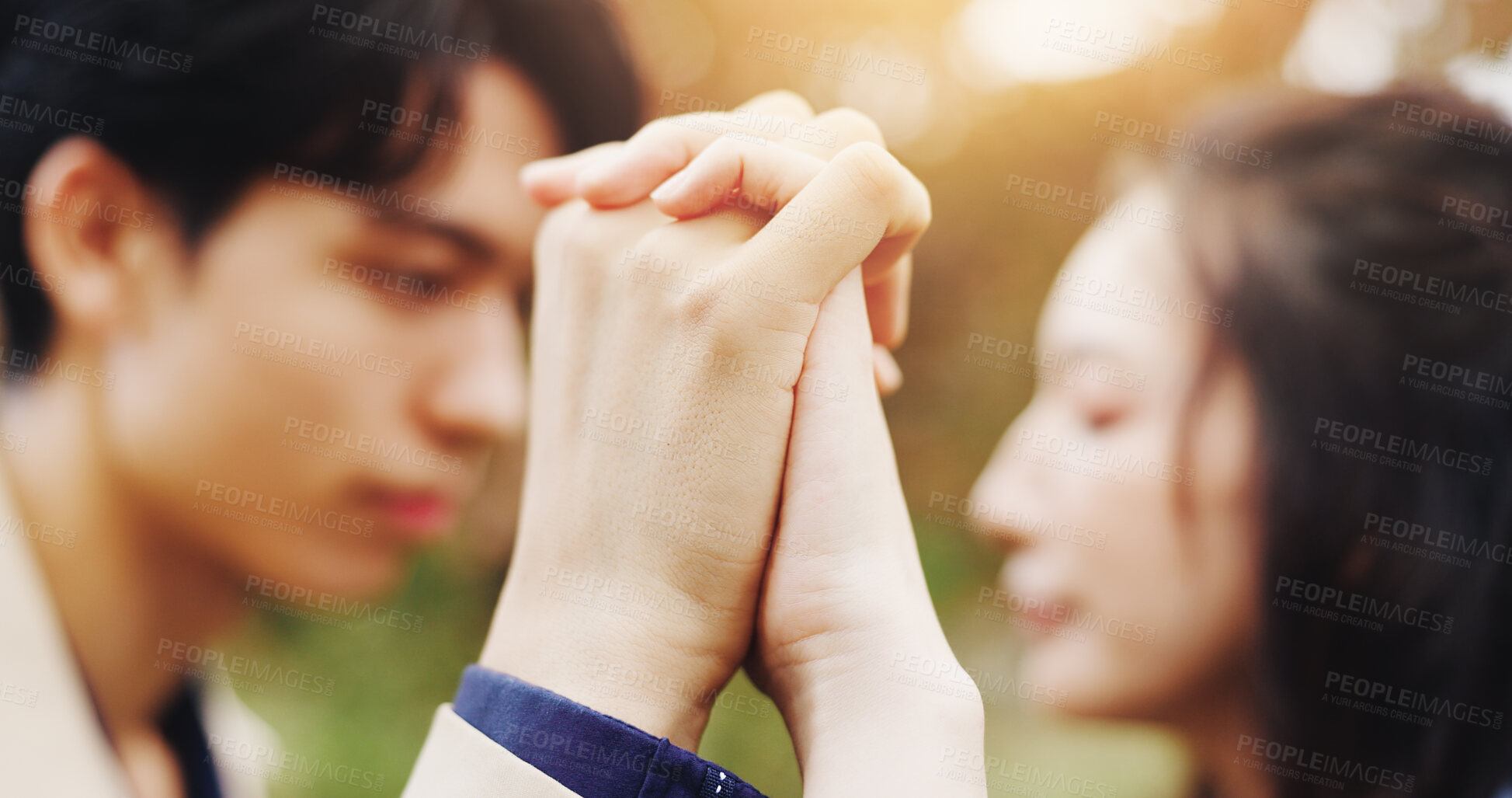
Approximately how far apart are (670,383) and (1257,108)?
1.30 metres

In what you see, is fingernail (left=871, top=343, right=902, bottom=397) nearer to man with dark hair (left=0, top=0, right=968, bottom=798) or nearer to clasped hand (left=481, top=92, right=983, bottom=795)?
man with dark hair (left=0, top=0, right=968, bottom=798)

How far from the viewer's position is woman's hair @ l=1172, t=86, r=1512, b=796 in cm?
133

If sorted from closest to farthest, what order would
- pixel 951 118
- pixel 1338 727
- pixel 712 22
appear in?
1. pixel 1338 727
2. pixel 712 22
3. pixel 951 118

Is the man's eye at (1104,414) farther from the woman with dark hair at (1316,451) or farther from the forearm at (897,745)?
the forearm at (897,745)

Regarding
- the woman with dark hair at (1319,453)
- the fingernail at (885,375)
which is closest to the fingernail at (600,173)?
the fingernail at (885,375)

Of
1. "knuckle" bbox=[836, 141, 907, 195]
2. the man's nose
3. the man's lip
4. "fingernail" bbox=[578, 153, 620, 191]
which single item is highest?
"knuckle" bbox=[836, 141, 907, 195]

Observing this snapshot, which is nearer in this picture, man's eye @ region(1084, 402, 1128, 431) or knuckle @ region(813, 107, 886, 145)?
knuckle @ region(813, 107, 886, 145)

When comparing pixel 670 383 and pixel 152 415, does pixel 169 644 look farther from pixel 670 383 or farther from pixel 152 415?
pixel 670 383

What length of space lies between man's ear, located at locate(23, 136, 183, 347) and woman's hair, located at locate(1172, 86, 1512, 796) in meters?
1.65

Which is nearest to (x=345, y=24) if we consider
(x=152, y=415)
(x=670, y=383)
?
(x=152, y=415)

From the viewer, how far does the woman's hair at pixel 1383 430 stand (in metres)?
1.33

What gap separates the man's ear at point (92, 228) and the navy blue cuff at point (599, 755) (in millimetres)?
1042

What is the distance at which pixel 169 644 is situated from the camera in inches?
64.5

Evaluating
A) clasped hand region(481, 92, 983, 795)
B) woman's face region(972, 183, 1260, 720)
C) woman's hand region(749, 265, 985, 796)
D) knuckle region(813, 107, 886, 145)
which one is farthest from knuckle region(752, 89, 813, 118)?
woman's face region(972, 183, 1260, 720)
